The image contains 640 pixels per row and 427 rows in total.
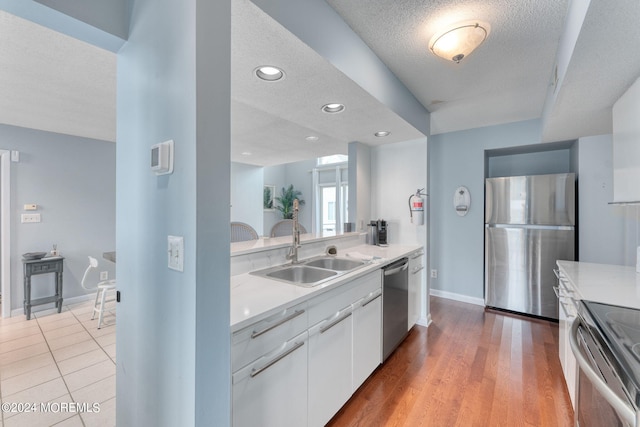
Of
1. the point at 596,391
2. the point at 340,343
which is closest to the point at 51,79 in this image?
the point at 340,343

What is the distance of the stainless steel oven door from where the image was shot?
769 millimetres

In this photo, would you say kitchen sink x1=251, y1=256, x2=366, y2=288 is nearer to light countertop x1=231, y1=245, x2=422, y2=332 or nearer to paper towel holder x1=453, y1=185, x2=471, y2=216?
light countertop x1=231, y1=245, x2=422, y2=332

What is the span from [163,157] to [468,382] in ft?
8.07

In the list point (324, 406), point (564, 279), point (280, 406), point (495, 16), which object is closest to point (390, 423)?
point (324, 406)

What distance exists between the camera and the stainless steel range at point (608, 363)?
75 cm

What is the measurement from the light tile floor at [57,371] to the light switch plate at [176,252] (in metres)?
1.53

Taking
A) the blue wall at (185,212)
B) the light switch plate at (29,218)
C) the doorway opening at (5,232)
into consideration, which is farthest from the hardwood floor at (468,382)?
the light switch plate at (29,218)

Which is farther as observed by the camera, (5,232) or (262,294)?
(5,232)

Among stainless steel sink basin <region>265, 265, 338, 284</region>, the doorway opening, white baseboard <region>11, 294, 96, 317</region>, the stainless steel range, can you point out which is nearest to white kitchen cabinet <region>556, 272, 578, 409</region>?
the stainless steel range

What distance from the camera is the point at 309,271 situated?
6.58 ft

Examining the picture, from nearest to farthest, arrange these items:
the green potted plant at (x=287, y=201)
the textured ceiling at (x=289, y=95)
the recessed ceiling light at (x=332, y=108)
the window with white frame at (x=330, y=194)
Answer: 1. the textured ceiling at (x=289, y=95)
2. the recessed ceiling light at (x=332, y=108)
3. the window with white frame at (x=330, y=194)
4. the green potted plant at (x=287, y=201)

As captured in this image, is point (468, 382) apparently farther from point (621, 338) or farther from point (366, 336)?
point (621, 338)

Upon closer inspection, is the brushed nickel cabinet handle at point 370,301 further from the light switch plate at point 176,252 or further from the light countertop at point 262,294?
the light switch plate at point 176,252

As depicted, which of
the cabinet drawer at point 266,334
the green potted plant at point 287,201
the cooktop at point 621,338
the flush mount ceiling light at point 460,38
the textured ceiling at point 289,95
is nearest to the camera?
the cooktop at point 621,338
